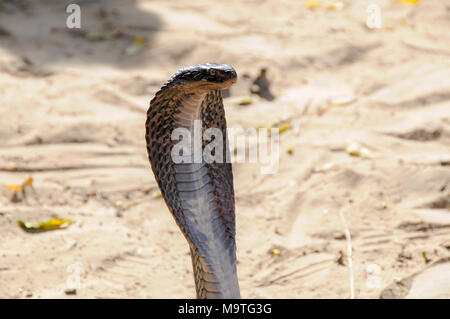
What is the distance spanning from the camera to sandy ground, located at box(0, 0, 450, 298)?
2.77m

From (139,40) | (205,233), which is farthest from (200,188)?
(139,40)

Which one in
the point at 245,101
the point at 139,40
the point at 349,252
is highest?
the point at 139,40

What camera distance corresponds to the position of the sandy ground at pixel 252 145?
9.07ft

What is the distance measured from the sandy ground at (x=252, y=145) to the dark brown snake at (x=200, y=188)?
0.49 m

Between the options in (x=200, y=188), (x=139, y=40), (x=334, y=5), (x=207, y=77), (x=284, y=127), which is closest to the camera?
(x=207, y=77)

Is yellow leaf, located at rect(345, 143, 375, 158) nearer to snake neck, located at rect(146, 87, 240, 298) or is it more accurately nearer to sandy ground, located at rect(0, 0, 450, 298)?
sandy ground, located at rect(0, 0, 450, 298)

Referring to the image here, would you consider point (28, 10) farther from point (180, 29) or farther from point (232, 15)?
point (232, 15)

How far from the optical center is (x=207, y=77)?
1873mm

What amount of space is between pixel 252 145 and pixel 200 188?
1646 millimetres

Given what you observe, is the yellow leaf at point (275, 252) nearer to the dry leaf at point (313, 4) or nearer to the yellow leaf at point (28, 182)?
the yellow leaf at point (28, 182)

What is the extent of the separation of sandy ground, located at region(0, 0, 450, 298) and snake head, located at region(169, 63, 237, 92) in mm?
1097

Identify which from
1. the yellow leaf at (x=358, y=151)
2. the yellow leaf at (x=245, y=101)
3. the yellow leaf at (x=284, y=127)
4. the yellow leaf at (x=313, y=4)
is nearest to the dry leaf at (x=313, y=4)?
the yellow leaf at (x=313, y=4)

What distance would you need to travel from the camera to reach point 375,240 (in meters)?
2.92

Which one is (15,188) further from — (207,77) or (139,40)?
(139,40)
